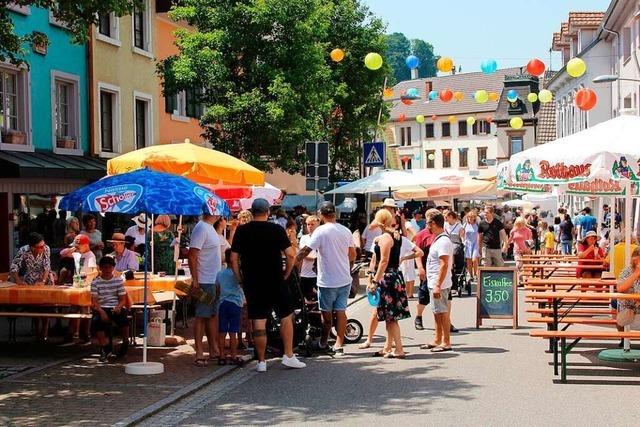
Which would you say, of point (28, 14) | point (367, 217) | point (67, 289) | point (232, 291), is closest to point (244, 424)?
point (232, 291)

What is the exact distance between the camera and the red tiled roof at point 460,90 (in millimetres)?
90062

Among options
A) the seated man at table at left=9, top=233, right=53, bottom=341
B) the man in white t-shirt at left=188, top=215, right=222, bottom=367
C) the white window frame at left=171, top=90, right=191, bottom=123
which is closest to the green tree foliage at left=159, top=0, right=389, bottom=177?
the white window frame at left=171, top=90, right=191, bottom=123

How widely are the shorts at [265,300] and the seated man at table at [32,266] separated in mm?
3906

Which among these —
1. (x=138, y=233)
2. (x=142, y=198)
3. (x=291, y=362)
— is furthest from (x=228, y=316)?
(x=138, y=233)

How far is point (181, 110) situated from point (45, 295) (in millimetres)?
20597

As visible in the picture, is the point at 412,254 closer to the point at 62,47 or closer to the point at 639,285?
the point at 639,285

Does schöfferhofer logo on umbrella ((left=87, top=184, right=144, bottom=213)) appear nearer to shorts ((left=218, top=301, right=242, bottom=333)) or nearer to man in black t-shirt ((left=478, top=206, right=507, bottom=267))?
shorts ((left=218, top=301, right=242, bottom=333))

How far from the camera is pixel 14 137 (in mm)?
21203

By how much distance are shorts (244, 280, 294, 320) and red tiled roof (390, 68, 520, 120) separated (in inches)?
3038

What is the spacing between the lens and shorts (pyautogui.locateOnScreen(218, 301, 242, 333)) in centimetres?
1191

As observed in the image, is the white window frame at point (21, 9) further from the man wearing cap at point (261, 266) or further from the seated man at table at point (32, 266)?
the man wearing cap at point (261, 266)

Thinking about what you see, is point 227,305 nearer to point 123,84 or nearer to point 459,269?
point 459,269

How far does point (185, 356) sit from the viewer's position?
497 inches

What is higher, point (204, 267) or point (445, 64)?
point (445, 64)
